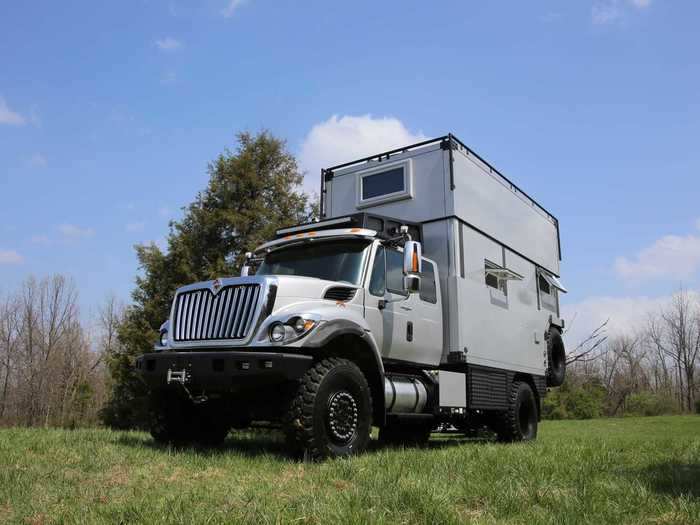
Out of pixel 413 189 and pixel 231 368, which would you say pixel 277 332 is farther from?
pixel 413 189

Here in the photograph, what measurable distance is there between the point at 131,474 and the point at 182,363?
1.55 m

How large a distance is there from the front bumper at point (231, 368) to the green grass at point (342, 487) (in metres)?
0.74

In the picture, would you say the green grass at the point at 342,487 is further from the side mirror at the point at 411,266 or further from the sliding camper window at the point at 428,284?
the sliding camper window at the point at 428,284

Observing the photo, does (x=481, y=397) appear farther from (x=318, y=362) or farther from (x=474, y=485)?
(x=474, y=485)

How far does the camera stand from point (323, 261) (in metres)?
8.14

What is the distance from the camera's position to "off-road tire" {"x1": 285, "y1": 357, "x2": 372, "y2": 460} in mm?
6195

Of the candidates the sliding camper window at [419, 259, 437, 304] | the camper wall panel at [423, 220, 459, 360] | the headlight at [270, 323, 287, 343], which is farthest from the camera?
the camper wall panel at [423, 220, 459, 360]

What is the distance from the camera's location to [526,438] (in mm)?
11078

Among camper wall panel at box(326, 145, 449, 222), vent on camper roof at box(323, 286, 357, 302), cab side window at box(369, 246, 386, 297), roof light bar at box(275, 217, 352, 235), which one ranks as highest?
camper wall panel at box(326, 145, 449, 222)

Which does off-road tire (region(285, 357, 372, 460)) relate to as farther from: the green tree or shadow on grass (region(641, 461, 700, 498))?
the green tree

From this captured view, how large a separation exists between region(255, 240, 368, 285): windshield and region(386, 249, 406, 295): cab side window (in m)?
0.43

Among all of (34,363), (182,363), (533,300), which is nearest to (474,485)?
(182,363)

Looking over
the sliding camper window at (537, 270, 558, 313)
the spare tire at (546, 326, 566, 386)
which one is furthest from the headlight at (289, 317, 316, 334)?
the spare tire at (546, 326, 566, 386)

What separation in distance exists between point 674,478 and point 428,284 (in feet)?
14.2
